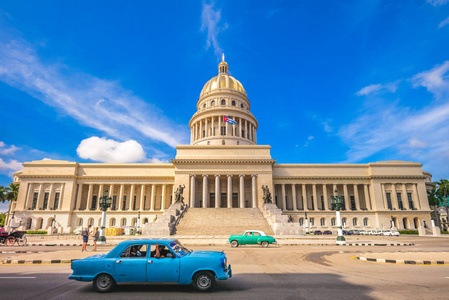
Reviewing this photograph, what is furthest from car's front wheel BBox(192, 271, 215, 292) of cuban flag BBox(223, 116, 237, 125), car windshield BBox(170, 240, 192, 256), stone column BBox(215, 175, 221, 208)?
cuban flag BBox(223, 116, 237, 125)

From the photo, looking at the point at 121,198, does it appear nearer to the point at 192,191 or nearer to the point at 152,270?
the point at 192,191

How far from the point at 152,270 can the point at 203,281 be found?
59.1 inches

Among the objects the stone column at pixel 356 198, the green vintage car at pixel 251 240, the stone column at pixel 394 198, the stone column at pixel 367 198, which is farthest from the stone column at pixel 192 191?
the stone column at pixel 394 198

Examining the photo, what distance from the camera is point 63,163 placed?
58094mm

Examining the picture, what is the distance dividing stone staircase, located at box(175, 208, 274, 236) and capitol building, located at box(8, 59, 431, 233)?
22.9ft

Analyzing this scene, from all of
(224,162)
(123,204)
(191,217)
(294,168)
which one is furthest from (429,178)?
(123,204)

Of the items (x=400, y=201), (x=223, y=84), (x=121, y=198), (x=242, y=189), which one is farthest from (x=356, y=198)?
(x=121, y=198)

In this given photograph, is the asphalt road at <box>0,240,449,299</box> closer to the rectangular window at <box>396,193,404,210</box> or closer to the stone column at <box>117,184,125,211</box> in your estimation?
the stone column at <box>117,184,125,211</box>

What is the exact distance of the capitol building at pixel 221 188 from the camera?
53.3 m

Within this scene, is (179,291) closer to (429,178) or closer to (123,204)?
(123,204)

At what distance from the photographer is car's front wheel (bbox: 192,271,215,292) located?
775cm

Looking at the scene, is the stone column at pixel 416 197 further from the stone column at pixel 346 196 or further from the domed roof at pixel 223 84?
the domed roof at pixel 223 84

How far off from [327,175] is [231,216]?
27.6 meters

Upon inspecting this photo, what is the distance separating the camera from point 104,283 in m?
7.84
